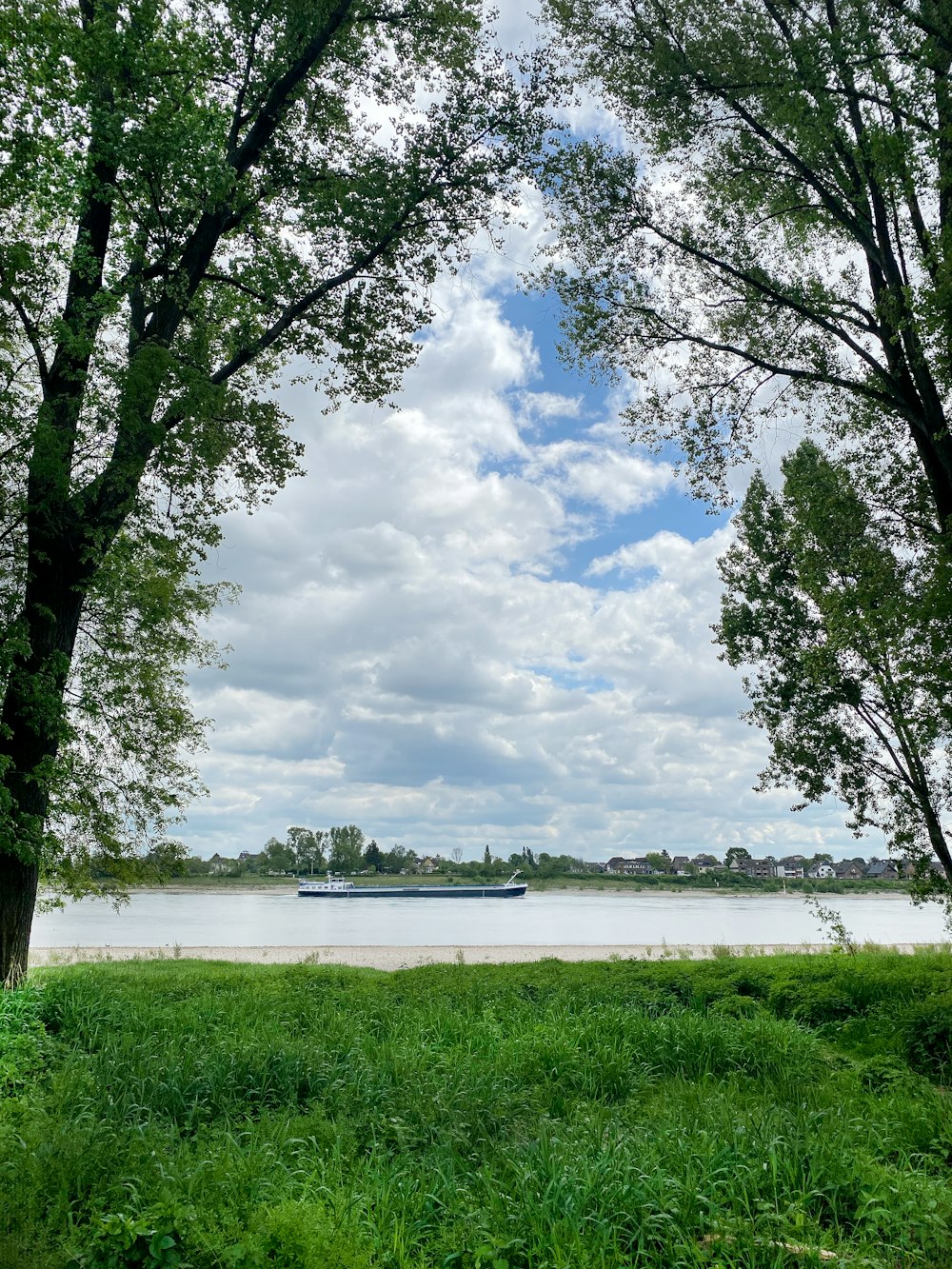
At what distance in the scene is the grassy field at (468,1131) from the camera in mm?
4219

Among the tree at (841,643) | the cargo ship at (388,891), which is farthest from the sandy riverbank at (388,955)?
the cargo ship at (388,891)

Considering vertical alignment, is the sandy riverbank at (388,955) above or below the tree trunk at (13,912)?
below

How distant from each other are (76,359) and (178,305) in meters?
1.50

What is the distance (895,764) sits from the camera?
1563cm

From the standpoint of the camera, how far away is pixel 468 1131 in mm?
5871

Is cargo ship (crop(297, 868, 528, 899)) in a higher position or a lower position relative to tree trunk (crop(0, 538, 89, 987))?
lower

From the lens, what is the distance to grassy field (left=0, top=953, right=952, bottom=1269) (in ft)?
13.8

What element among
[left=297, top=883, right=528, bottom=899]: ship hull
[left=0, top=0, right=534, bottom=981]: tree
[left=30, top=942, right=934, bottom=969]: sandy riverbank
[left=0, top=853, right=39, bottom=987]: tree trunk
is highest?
[left=0, top=0, right=534, bottom=981]: tree

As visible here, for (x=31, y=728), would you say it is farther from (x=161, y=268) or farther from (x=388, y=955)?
(x=388, y=955)

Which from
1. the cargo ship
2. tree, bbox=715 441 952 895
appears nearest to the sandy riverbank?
tree, bbox=715 441 952 895

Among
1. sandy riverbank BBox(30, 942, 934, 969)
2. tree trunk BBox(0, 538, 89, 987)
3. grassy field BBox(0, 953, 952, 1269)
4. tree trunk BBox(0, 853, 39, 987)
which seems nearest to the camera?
grassy field BBox(0, 953, 952, 1269)

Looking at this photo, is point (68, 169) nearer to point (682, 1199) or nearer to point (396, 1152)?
point (396, 1152)

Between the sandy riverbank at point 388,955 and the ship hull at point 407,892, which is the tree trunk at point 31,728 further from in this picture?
the ship hull at point 407,892

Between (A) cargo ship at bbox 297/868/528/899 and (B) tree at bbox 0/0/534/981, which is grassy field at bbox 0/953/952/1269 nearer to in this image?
(B) tree at bbox 0/0/534/981
